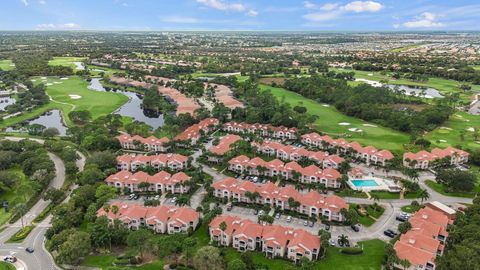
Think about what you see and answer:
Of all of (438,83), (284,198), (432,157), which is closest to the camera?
(284,198)

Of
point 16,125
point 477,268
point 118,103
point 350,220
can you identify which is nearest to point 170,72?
point 118,103

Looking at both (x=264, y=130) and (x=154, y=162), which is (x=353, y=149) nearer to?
(x=264, y=130)

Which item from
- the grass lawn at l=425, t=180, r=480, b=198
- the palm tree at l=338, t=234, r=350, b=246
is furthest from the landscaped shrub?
the grass lawn at l=425, t=180, r=480, b=198

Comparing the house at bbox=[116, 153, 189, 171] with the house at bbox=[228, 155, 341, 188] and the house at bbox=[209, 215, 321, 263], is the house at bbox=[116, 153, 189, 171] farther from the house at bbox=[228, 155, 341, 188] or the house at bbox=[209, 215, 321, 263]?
the house at bbox=[209, 215, 321, 263]

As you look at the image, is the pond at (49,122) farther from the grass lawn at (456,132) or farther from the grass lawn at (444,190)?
the grass lawn at (456,132)

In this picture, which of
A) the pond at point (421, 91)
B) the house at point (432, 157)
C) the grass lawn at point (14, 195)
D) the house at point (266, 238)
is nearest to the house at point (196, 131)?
the grass lawn at point (14, 195)

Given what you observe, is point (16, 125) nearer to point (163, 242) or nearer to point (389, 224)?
point (163, 242)

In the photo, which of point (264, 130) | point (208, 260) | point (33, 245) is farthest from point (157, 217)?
point (264, 130)
